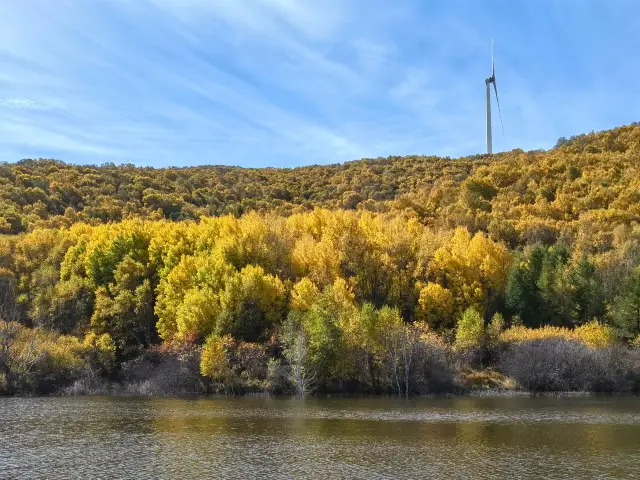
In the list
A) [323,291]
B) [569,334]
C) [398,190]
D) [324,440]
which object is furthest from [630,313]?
[398,190]

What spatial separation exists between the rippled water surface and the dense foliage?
1158cm

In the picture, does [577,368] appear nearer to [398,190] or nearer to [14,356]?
[14,356]

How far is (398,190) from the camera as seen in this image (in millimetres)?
158250

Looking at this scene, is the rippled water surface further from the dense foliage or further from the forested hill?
the forested hill

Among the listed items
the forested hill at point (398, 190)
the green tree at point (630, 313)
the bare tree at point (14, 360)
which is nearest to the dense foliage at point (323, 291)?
the green tree at point (630, 313)

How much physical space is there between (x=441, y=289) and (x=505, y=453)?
4877 cm

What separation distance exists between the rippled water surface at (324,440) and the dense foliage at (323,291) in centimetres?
1158

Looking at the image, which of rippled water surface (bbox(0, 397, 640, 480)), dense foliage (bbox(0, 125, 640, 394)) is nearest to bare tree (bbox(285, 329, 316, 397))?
dense foliage (bbox(0, 125, 640, 394))

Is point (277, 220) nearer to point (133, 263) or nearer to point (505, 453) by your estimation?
point (133, 263)

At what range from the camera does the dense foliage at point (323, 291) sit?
2908 inches

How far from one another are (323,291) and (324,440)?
4314cm

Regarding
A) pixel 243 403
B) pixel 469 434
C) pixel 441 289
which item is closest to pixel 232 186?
pixel 441 289

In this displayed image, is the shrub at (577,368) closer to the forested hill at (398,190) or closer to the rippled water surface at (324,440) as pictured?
the rippled water surface at (324,440)

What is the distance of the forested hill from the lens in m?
121
